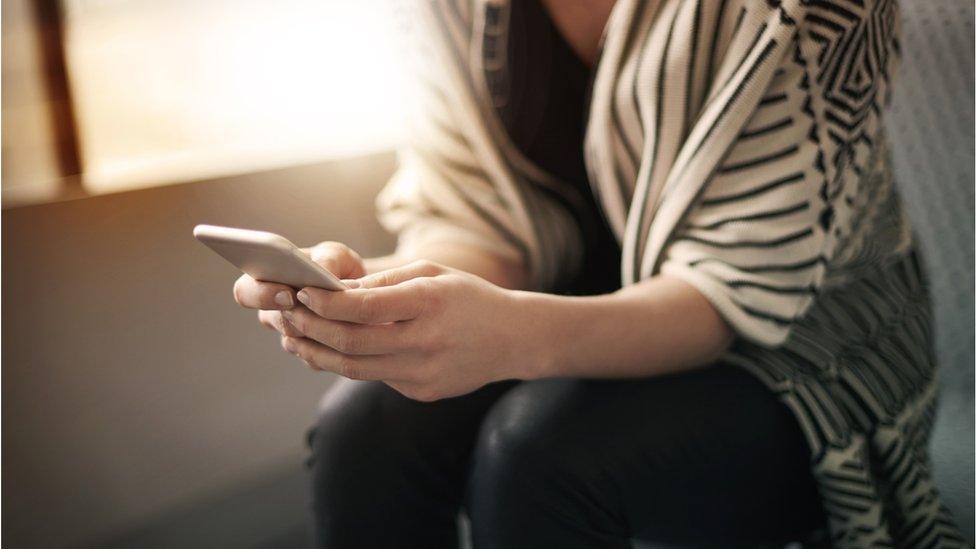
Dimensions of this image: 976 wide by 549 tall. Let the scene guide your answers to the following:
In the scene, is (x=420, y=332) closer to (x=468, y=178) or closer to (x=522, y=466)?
(x=522, y=466)

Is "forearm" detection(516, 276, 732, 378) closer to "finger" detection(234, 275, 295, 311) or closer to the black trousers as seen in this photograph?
the black trousers

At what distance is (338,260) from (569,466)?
205 mm

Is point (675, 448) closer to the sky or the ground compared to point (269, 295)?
closer to the ground

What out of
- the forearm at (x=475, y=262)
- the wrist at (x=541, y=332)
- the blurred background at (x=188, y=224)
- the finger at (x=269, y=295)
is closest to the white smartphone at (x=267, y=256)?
the finger at (x=269, y=295)

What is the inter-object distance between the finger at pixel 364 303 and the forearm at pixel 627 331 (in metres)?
0.09

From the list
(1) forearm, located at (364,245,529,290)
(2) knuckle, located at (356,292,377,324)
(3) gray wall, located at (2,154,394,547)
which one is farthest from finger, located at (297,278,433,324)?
(3) gray wall, located at (2,154,394,547)

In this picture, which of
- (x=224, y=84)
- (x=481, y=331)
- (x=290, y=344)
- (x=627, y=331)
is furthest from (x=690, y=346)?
(x=224, y=84)

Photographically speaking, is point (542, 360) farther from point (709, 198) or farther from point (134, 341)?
point (134, 341)

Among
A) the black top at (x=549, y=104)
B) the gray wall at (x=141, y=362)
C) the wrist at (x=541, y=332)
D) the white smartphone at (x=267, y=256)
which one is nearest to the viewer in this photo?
the white smartphone at (x=267, y=256)

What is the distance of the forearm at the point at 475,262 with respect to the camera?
0.73 m

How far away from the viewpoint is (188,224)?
39.5 inches

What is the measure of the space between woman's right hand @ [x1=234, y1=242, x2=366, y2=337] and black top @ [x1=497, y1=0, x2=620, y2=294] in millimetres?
229

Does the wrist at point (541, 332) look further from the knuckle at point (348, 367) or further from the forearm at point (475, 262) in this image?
the forearm at point (475, 262)

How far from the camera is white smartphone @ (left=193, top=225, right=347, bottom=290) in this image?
1.35 feet
